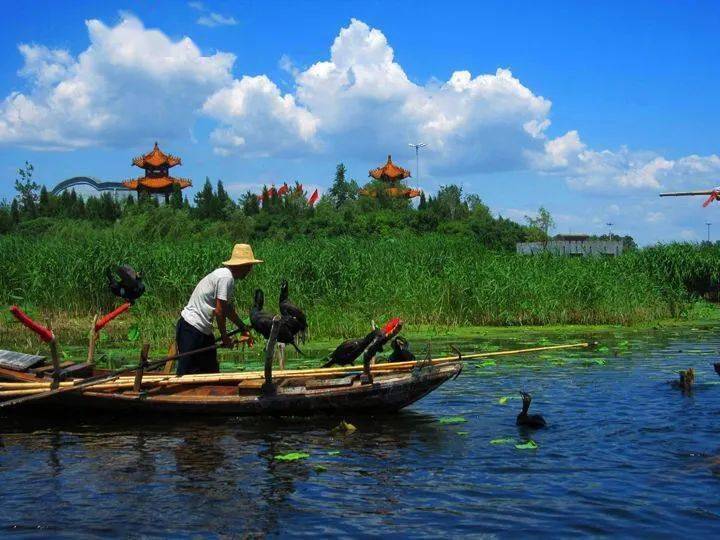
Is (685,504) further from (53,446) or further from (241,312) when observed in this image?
(241,312)

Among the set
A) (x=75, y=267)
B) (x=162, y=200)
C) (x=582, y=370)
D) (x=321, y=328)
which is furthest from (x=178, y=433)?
(x=162, y=200)

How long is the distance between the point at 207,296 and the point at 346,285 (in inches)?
337

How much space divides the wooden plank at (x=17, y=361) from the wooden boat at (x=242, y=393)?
0.10m

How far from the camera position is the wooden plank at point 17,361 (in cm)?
862

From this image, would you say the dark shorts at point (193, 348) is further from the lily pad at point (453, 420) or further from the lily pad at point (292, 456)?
the lily pad at point (453, 420)

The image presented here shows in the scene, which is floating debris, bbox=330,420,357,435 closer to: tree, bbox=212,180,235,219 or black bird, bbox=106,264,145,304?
black bird, bbox=106,264,145,304

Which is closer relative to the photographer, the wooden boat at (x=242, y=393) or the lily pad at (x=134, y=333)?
the wooden boat at (x=242, y=393)

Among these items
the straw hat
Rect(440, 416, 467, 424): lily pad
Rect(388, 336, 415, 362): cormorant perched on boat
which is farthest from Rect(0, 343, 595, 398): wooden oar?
the straw hat

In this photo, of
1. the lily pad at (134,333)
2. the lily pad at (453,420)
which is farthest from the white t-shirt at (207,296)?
the lily pad at (134,333)

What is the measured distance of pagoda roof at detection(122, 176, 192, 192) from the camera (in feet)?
203

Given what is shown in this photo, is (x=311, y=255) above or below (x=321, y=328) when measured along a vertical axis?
above

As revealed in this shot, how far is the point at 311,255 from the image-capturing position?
17125 mm

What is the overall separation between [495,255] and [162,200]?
4826 centimetres

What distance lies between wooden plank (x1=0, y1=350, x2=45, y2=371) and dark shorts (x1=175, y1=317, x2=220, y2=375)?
5.23 ft
